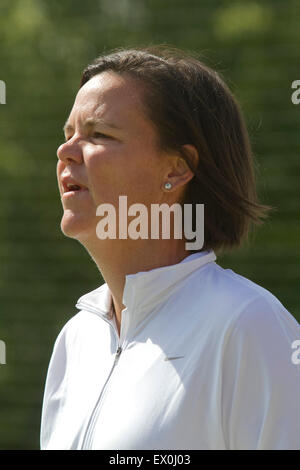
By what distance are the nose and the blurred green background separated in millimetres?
1892

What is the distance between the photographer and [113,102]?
1492 millimetres

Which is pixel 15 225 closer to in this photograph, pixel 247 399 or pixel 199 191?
pixel 199 191

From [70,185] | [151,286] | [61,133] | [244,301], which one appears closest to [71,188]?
[70,185]

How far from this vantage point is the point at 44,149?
3590mm

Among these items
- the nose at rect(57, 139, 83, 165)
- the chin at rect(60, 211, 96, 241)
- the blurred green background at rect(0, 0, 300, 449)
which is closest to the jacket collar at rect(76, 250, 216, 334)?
the chin at rect(60, 211, 96, 241)

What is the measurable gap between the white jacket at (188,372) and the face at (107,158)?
0.14 meters

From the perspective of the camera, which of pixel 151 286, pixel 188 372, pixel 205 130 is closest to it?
pixel 188 372

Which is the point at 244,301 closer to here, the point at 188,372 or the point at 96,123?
the point at 188,372

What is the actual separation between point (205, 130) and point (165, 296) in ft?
1.05

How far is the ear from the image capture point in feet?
4.98

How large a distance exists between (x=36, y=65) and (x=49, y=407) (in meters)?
2.34

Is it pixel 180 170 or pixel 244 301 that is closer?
pixel 244 301

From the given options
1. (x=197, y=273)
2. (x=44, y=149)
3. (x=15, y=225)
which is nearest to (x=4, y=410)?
(x=15, y=225)

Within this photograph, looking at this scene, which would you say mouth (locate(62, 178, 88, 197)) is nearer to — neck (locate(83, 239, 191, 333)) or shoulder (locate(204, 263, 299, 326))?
neck (locate(83, 239, 191, 333))
